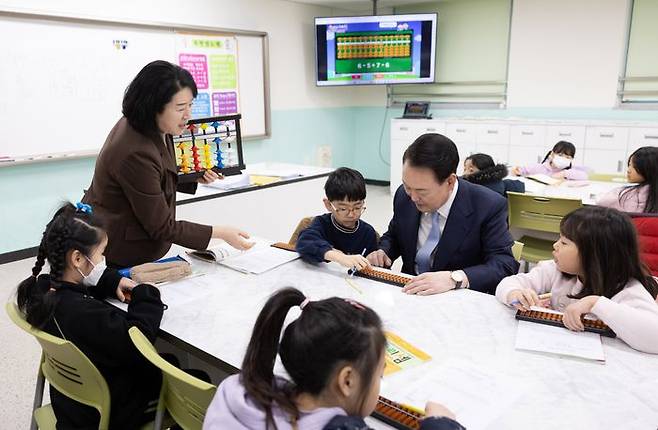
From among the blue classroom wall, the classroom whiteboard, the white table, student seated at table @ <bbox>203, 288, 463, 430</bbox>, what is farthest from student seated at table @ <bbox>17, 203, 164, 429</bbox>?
the classroom whiteboard

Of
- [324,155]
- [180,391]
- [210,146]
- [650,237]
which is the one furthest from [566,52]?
[180,391]

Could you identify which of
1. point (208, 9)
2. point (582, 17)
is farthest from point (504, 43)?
point (208, 9)

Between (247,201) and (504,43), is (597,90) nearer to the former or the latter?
(504,43)

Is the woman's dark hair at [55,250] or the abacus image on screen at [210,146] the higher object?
the abacus image on screen at [210,146]

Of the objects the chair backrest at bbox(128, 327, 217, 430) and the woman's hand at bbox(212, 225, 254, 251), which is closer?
the chair backrest at bbox(128, 327, 217, 430)

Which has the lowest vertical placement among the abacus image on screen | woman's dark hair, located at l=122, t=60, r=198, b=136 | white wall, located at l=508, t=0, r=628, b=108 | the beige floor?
the beige floor

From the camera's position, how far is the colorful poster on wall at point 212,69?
5.11 m

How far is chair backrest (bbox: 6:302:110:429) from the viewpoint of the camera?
1.30 metres

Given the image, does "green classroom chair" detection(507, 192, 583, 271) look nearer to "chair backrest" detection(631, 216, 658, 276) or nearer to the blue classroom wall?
"chair backrest" detection(631, 216, 658, 276)

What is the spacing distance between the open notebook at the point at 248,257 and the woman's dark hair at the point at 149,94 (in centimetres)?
54

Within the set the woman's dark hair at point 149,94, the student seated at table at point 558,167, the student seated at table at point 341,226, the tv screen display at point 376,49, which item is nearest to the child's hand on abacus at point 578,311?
the student seated at table at point 341,226

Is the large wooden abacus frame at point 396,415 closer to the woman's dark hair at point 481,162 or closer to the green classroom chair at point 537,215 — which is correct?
the green classroom chair at point 537,215

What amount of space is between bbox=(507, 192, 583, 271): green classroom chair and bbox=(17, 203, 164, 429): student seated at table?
2291 mm

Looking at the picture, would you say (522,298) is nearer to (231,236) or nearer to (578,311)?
(578,311)
